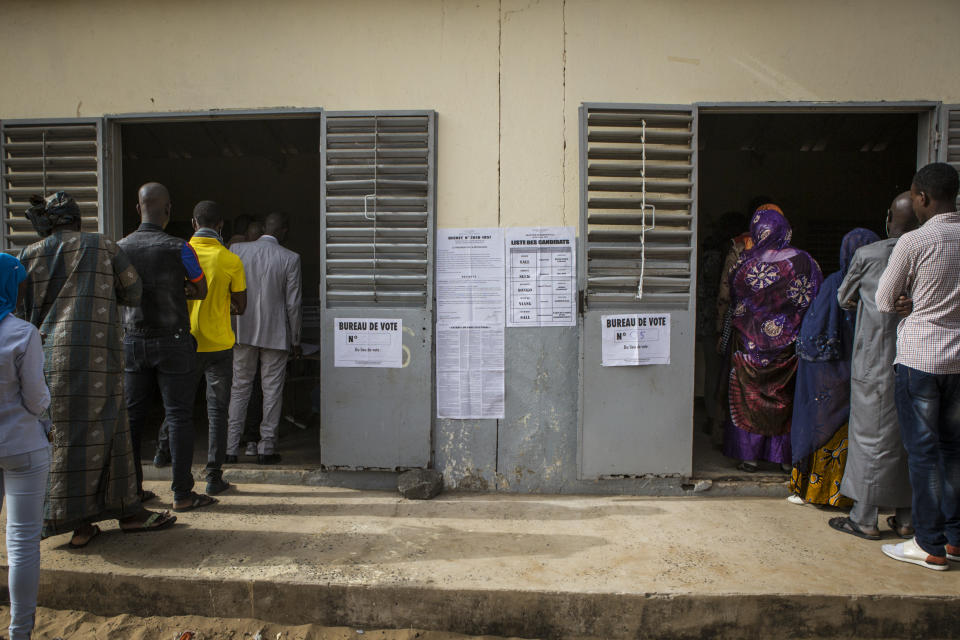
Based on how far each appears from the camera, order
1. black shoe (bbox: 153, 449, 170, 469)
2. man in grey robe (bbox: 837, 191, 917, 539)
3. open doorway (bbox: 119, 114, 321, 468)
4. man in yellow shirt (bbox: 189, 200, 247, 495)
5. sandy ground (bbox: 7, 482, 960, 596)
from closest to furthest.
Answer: sandy ground (bbox: 7, 482, 960, 596)
man in grey robe (bbox: 837, 191, 917, 539)
man in yellow shirt (bbox: 189, 200, 247, 495)
black shoe (bbox: 153, 449, 170, 469)
open doorway (bbox: 119, 114, 321, 468)

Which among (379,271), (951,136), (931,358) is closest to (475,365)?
(379,271)

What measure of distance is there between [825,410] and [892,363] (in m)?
0.51

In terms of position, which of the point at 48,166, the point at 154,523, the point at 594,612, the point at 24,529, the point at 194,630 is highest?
the point at 48,166

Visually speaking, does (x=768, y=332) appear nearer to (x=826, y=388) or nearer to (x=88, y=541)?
(x=826, y=388)

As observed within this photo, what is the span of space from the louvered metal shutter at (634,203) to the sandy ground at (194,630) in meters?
2.27

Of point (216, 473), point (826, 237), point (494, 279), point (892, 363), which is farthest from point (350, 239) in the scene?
point (826, 237)

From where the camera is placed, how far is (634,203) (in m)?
3.97

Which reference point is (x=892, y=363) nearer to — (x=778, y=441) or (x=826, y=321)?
(x=826, y=321)

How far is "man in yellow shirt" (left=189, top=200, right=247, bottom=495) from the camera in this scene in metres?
3.93

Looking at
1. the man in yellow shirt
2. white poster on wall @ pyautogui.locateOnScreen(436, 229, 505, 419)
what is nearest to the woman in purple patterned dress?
white poster on wall @ pyautogui.locateOnScreen(436, 229, 505, 419)

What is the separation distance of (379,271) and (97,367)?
1.69 m

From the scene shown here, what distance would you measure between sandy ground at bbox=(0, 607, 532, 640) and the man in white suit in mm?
1649

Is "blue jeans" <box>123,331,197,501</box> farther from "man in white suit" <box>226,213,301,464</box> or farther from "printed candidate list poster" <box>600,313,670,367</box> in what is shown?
"printed candidate list poster" <box>600,313,670,367</box>

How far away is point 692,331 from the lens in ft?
13.3
